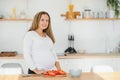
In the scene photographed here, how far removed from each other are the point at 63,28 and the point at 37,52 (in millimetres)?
2231

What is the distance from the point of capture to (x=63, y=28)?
5500mm

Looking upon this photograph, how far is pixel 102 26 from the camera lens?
559 cm

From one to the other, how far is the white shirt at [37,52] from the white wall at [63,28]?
2.09 metres

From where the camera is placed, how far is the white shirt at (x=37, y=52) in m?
3.26

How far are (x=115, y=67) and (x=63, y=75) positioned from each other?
236 cm

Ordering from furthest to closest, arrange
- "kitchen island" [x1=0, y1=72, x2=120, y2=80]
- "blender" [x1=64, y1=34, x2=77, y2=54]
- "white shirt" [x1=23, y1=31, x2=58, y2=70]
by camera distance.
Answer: "blender" [x1=64, y1=34, x2=77, y2=54], "white shirt" [x1=23, y1=31, x2=58, y2=70], "kitchen island" [x1=0, y1=72, x2=120, y2=80]

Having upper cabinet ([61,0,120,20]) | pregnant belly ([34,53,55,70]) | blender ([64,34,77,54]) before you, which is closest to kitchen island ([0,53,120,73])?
blender ([64,34,77,54])

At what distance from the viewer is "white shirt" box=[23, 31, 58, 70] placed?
326cm

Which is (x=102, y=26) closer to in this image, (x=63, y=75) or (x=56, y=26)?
(x=56, y=26)

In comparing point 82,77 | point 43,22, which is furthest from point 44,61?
point 82,77

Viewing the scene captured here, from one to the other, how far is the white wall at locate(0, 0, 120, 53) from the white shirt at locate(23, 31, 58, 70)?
6.85 feet

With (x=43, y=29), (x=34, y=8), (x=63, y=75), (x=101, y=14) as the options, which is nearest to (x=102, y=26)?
(x=101, y=14)

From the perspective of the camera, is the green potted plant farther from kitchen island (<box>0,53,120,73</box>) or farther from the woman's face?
the woman's face

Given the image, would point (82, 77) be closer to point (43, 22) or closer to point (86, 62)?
point (43, 22)
